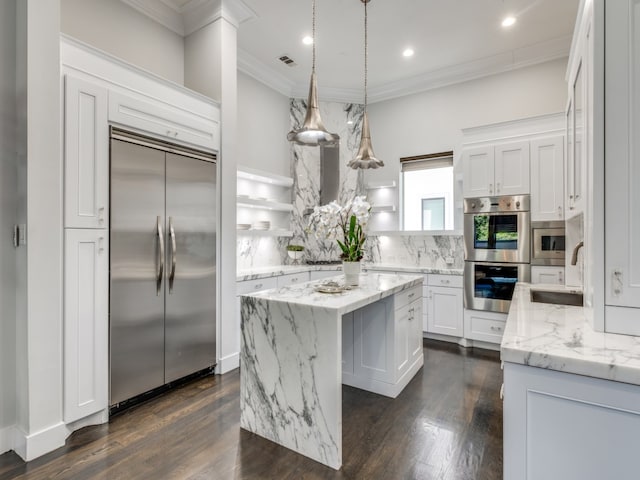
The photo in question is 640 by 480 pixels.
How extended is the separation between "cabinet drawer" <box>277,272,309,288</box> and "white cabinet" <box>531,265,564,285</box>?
8.84ft

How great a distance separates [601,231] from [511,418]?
797 mm

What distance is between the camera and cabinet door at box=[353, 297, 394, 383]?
2.79 metres

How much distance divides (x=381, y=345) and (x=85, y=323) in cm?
221

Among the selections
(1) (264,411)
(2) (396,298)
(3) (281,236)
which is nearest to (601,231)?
(2) (396,298)

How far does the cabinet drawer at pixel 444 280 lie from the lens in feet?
13.6

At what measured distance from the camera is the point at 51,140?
214cm

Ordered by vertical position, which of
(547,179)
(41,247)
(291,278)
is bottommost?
(291,278)

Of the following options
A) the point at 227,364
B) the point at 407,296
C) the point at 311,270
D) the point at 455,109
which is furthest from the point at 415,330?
the point at 455,109

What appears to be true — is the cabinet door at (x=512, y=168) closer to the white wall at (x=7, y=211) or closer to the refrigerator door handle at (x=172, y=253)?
the refrigerator door handle at (x=172, y=253)

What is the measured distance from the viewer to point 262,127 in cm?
470

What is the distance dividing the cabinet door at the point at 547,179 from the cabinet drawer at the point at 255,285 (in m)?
3.03

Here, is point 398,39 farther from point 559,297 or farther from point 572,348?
point 572,348

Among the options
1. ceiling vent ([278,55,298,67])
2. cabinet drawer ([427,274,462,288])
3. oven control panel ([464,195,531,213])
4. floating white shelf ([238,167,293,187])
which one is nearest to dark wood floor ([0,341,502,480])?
cabinet drawer ([427,274,462,288])

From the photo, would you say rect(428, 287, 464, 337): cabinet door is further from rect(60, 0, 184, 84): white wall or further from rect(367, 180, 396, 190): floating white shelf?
rect(60, 0, 184, 84): white wall
